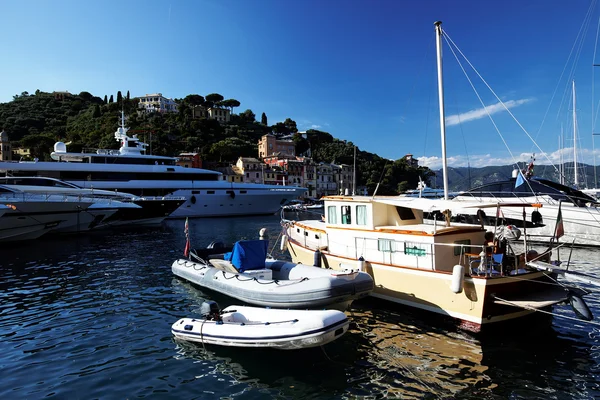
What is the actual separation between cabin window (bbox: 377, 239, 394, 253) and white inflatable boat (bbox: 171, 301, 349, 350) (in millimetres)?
3850

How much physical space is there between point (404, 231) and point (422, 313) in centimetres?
245

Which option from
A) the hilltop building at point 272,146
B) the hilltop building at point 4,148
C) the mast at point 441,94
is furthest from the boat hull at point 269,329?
the hilltop building at point 4,148

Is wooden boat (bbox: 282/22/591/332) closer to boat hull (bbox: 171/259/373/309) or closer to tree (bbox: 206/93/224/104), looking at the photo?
boat hull (bbox: 171/259/373/309)

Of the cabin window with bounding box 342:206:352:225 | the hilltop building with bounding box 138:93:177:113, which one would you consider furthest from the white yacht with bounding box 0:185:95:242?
the hilltop building with bounding box 138:93:177:113

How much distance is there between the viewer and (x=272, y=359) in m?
7.72

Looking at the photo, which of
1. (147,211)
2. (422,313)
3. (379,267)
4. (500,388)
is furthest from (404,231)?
(147,211)

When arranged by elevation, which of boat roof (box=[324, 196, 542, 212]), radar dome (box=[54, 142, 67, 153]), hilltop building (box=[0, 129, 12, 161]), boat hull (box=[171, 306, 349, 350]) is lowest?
boat hull (box=[171, 306, 349, 350])

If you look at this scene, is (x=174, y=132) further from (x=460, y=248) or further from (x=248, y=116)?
(x=460, y=248)

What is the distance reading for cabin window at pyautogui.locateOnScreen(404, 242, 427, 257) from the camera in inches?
404

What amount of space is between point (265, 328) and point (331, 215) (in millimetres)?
6414

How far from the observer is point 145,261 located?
730 inches

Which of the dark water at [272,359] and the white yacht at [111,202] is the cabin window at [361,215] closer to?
the dark water at [272,359]

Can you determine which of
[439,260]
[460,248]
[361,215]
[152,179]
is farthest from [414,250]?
[152,179]

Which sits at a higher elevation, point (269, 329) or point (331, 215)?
point (331, 215)
